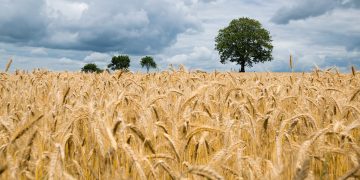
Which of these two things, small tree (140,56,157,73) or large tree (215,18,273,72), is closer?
large tree (215,18,273,72)

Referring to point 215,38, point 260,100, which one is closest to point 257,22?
point 215,38

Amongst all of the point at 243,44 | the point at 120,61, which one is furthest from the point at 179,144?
the point at 120,61

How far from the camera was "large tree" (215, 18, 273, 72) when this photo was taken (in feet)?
188

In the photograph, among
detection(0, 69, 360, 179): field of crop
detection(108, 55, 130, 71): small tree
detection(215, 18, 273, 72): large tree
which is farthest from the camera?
detection(108, 55, 130, 71): small tree

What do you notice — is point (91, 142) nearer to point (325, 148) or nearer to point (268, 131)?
point (268, 131)

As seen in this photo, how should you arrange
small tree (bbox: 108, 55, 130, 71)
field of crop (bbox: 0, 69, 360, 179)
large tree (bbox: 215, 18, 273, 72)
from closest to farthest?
field of crop (bbox: 0, 69, 360, 179) < large tree (bbox: 215, 18, 273, 72) < small tree (bbox: 108, 55, 130, 71)

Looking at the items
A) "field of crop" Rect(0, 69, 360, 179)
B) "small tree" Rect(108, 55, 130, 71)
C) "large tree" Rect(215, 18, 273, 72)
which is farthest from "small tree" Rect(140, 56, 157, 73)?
"field of crop" Rect(0, 69, 360, 179)

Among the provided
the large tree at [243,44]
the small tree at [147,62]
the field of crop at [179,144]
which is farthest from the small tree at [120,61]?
the field of crop at [179,144]

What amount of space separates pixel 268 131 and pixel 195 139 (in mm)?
788

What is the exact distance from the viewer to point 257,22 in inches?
2391

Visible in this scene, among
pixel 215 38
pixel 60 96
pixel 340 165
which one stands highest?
pixel 215 38

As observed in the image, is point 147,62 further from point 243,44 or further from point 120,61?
point 243,44

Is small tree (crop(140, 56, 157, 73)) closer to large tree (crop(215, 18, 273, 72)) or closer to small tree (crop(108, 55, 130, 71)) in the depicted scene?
small tree (crop(108, 55, 130, 71))

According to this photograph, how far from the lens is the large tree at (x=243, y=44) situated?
5719cm
